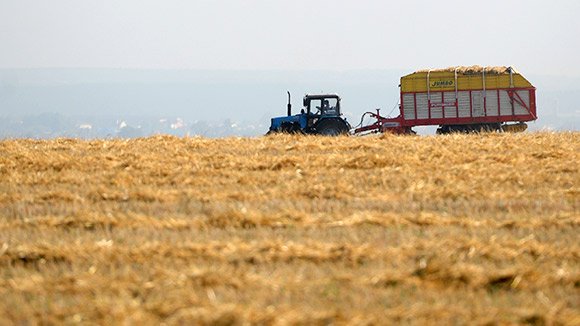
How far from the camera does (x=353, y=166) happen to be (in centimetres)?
1577

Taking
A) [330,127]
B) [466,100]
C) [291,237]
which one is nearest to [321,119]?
[330,127]

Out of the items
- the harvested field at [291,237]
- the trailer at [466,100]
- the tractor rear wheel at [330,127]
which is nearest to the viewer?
the harvested field at [291,237]

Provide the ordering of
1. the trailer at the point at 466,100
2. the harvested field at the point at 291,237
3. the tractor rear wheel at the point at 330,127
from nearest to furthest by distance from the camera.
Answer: the harvested field at the point at 291,237
the tractor rear wheel at the point at 330,127
the trailer at the point at 466,100

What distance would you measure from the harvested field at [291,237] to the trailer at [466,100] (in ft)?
72.9

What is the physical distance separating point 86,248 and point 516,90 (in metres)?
32.8

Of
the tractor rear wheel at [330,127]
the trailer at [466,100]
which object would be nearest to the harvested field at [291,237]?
the tractor rear wheel at [330,127]

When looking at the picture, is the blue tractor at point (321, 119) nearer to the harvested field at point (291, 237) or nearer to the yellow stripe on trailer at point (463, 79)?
the yellow stripe on trailer at point (463, 79)

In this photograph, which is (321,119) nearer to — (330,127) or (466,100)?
(330,127)

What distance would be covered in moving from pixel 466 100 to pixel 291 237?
1211 inches

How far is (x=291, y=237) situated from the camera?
9555mm

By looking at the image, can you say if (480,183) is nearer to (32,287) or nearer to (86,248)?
(86,248)

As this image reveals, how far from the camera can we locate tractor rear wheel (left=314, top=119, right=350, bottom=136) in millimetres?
33062

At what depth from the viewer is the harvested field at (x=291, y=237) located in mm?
7016

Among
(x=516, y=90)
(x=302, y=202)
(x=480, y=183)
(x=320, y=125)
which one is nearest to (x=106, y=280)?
(x=302, y=202)
